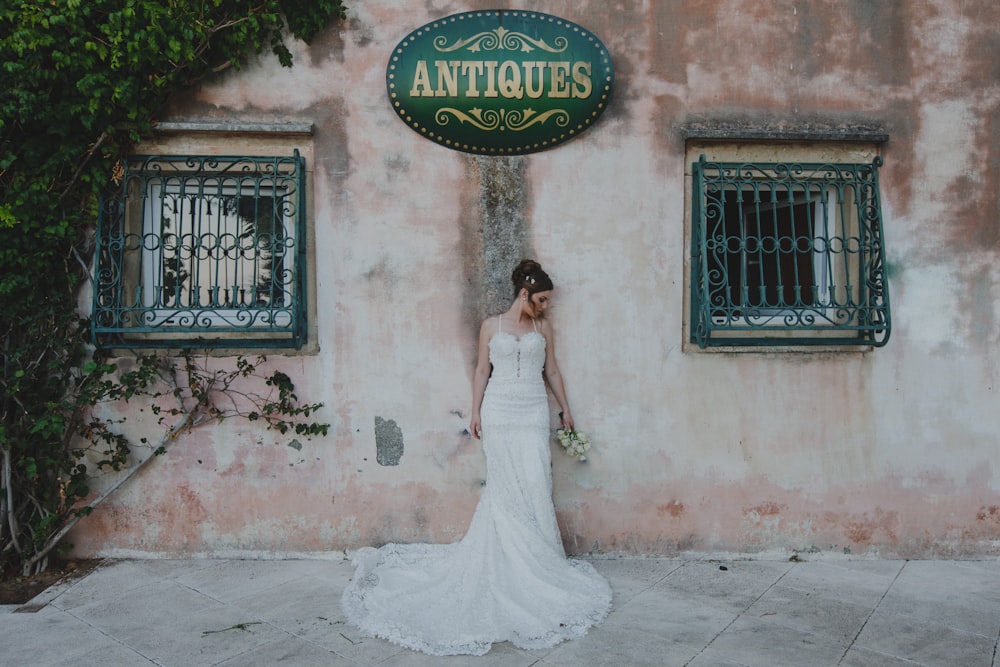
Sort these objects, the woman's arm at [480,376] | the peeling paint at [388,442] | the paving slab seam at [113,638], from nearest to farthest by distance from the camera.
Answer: the paving slab seam at [113,638] < the woman's arm at [480,376] < the peeling paint at [388,442]

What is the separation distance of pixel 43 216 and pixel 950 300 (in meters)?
5.85

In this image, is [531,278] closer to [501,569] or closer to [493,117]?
[493,117]

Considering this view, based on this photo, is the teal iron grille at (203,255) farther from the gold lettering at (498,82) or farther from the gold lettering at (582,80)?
the gold lettering at (582,80)

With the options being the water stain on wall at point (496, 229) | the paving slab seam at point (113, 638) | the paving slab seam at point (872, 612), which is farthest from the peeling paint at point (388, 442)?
the paving slab seam at point (872, 612)

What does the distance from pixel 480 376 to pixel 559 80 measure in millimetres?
1969

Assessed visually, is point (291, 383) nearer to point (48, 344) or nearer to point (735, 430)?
point (48, 344)

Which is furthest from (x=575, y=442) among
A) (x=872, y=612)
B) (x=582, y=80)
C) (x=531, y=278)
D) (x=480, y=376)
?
(x=582, y=80)

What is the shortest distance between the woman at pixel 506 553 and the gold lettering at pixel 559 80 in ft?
3.70

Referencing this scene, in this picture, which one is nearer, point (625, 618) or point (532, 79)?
point (625, 618)

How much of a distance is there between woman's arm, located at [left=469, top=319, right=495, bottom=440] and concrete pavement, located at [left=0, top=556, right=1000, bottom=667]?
47.7 inches

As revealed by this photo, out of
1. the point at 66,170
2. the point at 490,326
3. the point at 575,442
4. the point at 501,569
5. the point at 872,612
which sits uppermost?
the point at 66,170

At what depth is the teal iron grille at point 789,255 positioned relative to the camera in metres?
4.71

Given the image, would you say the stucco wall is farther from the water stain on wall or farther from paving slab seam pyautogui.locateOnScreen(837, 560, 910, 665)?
paving slab seam pyautogui.locateOnScreen(837, 560, 910, 665)

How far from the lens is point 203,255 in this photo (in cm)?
485
